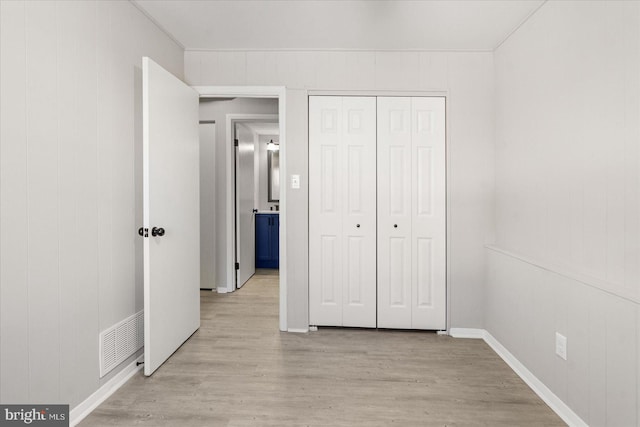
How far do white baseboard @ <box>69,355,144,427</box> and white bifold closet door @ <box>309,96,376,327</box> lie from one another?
141 cm

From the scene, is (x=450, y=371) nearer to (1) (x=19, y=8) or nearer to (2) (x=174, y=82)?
(2) (x=174, y=82)

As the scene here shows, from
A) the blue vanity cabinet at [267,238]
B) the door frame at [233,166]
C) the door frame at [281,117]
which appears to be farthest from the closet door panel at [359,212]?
the blue vanity cabinet at [267,238]

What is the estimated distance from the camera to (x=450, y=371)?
229 cm

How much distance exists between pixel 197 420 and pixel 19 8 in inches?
82.2

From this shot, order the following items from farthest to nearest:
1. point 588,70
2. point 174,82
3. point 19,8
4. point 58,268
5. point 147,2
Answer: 1. point 174,82
2. point 147,2
3. point 588,70
4. point 58,268
5. point 19,8

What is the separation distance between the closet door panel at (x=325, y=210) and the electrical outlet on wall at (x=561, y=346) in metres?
1.58

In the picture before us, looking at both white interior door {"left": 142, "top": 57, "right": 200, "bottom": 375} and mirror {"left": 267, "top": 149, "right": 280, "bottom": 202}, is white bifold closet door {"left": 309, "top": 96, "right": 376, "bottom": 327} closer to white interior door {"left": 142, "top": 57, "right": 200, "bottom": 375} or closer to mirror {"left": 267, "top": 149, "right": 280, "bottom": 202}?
white interior door {"left": 142, "top": 57, "right": 200, "bottom": 375}

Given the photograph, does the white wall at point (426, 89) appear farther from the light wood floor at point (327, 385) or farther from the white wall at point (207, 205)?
the white wall at point (207, 205)

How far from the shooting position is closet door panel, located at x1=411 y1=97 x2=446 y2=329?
9.55 ft

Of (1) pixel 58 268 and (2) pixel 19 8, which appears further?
(1) pixel 58 268

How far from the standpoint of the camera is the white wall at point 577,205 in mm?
1487

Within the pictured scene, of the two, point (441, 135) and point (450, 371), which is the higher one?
point (441, 135)

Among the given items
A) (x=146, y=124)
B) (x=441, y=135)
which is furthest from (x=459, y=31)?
(x=146, y=124)

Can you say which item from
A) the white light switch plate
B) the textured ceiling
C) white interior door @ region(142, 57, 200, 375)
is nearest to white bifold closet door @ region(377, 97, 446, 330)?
the textured ceiling
